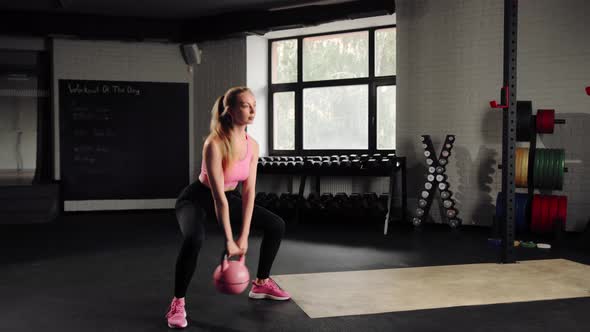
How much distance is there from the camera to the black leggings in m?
2.48

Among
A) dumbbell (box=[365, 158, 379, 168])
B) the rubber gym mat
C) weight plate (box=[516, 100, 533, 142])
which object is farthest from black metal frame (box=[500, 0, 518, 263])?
dumbbell (box=[365, 158, 379, 168])

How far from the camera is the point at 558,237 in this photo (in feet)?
15.5

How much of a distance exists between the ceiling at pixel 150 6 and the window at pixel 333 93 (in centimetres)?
76

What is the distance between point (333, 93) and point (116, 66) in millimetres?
3092

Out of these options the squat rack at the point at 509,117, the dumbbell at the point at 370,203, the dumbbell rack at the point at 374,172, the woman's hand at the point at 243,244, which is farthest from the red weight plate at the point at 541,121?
the woman's hand at the point at 243,244

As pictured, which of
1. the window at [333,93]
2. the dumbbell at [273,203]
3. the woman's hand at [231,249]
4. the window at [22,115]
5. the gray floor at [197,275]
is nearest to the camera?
the woman's hand at [231,249]

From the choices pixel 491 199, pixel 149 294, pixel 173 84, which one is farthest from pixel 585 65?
pixel 173 84

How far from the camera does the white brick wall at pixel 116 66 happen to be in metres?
7.30

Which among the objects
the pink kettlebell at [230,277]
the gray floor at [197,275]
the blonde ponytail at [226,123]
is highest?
the blonde ponytail at [226,123]

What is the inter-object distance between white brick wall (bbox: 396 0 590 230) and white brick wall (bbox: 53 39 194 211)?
3274mm

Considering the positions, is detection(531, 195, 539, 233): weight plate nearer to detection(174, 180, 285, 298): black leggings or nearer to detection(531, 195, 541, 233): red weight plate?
detection(531, 195, 541, 233): red weight plate

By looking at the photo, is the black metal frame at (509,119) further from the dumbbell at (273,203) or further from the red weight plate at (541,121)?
the dumbbell at (273,203)

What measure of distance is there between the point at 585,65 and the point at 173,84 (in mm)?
5198

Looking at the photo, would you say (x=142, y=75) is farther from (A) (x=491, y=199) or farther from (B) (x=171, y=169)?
(A) (x=491, y=199)
